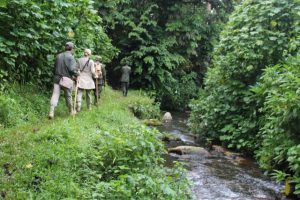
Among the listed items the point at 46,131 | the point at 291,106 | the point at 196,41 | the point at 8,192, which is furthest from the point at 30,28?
the point at 196,41

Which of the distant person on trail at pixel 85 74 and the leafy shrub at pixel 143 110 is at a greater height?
the distant person on trail at pixel 85 74

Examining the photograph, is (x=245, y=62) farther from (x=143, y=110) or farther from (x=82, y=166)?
(x=82, y=166)

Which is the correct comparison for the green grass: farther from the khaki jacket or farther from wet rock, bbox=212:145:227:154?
wet rock, bbox=212:145:227:154

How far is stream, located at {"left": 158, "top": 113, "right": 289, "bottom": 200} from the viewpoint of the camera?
308 inches

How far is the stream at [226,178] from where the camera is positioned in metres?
7.83

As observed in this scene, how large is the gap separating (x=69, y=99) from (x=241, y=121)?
579cm

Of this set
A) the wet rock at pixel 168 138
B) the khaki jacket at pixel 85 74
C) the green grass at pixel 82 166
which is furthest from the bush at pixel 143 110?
the green grass at pixel 82 166

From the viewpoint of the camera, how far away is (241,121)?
12.4 meters

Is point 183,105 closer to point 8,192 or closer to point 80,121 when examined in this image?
point 80,121

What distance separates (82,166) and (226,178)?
4.18 m

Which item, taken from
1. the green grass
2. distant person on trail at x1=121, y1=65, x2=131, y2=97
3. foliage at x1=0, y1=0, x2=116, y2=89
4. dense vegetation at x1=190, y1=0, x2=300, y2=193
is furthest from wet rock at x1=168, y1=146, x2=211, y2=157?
distant person on trail at x1=121, y1=65, x2=131, y2=97

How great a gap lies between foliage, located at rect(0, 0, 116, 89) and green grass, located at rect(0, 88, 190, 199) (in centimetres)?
249

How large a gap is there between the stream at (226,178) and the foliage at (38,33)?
4.85 meters

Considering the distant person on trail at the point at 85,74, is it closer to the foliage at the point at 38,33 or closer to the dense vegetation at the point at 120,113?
the dense vegetation at the point at 120,113
